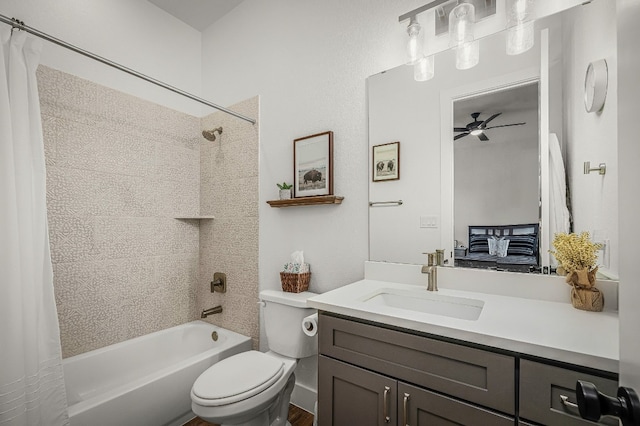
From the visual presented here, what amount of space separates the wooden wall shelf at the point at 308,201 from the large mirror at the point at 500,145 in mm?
226

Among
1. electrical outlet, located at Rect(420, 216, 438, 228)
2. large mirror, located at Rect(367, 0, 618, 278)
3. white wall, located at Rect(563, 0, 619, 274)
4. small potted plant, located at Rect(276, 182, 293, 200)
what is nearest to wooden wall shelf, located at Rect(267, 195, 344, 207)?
small potted plant, located at Rect(276, 182, 293, 200)

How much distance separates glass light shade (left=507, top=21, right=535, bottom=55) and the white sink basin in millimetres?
1088

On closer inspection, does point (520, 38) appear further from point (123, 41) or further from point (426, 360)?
point (123, 41)

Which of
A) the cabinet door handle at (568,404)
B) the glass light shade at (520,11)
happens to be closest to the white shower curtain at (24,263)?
the cabinet door handle at (568,404)

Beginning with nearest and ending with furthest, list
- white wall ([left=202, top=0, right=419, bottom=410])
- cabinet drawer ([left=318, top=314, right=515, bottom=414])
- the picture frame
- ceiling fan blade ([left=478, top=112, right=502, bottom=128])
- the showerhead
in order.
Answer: cabinet drawer ([left=318, top=314, right=515, bottom=414]) → ceiling fan blade ([left=478, top=112, right=502, bottom=128]) → the picture frame → white wall ([left=202, top=0, right=419, bottom=410]) → the showerhead

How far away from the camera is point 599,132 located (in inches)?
44.6

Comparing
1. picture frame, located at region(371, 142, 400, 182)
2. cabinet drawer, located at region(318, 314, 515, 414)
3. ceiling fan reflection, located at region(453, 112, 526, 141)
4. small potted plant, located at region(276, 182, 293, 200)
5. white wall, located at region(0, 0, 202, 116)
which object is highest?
white wall, located at region(0, 0, 202, 116)

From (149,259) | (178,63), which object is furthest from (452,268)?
(178,63)

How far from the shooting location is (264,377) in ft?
4.89

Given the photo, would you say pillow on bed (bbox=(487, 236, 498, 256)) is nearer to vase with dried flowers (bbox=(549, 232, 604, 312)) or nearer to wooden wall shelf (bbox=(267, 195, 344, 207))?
vase with dried flowers (bbox=(549, 232, 604, 312))

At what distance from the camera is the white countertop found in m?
0.78

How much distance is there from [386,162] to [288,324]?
3.51 ft

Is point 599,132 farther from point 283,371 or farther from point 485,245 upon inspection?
point 283,371

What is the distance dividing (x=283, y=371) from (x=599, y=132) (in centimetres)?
174
